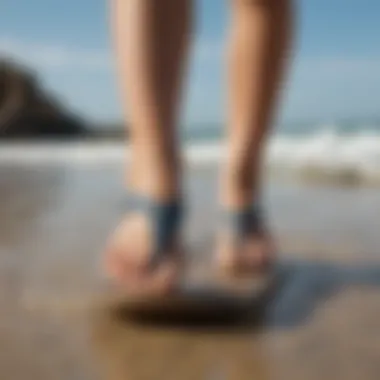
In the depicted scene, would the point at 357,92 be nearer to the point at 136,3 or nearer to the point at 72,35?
the point at 72,35

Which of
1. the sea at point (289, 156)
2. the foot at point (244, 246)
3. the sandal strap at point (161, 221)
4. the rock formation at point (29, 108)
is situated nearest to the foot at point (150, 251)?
the sandal strap at point (161, 221)

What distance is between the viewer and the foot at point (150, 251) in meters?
1.04

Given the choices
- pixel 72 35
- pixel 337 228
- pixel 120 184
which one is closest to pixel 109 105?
pixel 72 35

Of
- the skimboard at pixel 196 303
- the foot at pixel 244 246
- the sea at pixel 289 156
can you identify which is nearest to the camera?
the skimboard at pixel 196 303

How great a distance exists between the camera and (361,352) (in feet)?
2.95

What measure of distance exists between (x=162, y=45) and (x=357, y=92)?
482 cm

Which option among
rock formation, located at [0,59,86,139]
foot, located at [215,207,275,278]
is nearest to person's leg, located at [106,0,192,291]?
foot, located at [215,207,275,278]

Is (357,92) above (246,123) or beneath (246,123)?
beneath

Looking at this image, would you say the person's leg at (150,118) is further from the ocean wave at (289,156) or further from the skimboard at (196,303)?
the ocean wave at (289,156)

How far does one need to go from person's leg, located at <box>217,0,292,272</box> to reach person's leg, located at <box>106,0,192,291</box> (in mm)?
132

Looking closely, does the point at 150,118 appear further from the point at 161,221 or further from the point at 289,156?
the point at 289,156

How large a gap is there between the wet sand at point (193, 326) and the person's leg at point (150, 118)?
2.3 inches

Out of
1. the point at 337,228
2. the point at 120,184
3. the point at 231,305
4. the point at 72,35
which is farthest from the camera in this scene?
the point at 72,35

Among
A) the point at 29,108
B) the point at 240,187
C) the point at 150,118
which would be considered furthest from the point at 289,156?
the point at 29,108
